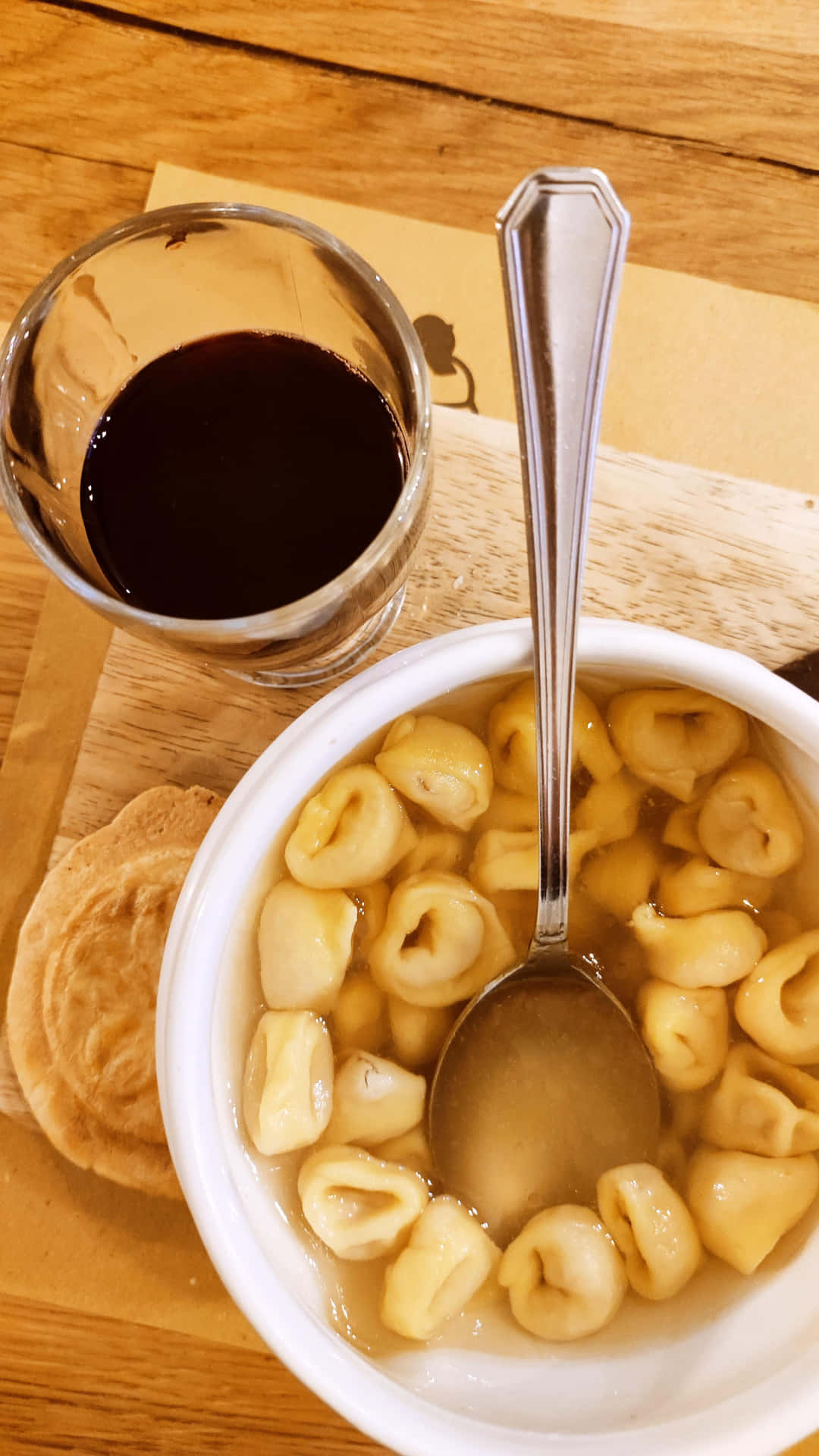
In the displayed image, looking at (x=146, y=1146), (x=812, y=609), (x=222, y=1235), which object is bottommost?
(x=146, y=1146)

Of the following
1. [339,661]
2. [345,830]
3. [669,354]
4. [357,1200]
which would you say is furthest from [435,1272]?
[669,354]

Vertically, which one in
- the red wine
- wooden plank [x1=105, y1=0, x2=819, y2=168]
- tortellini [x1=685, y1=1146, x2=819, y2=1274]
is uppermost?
wooden plank [x1=105, y1=0, x2=819, y2=168]

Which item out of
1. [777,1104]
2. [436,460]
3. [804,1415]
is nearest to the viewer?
[804,1415]

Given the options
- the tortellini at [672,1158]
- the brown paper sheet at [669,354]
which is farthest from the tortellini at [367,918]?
the brown paper sheet at [669,354]

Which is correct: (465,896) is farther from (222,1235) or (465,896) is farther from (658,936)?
(222,1235)

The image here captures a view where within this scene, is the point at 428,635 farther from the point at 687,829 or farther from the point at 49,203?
the point at 49,203

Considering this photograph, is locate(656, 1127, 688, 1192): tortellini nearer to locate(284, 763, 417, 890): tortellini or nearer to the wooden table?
locate(284, 763, 417, 890): tortellini

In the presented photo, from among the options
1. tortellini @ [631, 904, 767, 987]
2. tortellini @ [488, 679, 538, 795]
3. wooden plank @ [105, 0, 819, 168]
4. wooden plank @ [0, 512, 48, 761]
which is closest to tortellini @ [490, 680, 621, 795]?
tortellini @ [488, 679, 538, 795]

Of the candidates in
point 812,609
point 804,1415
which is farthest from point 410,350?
point 804,1415
